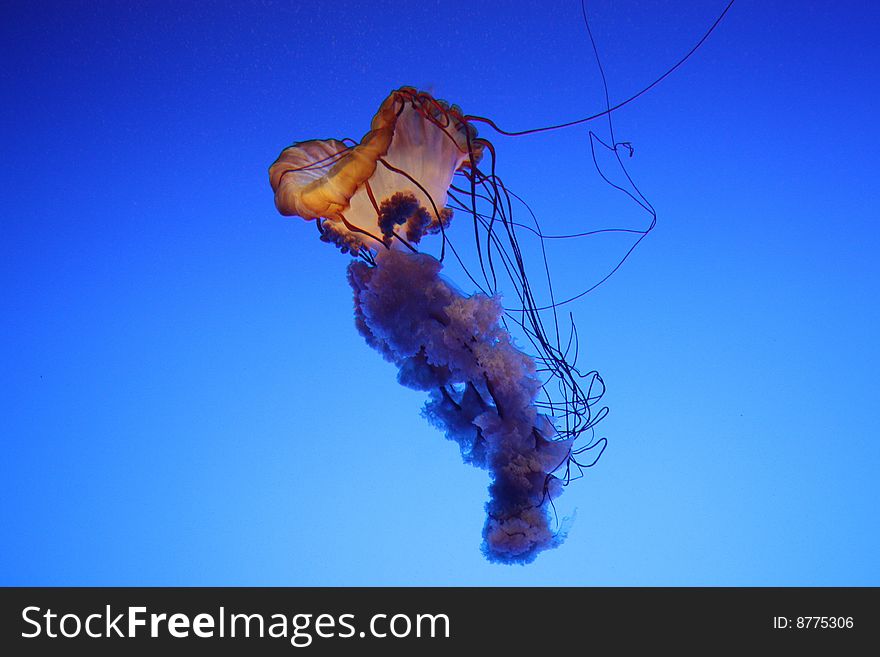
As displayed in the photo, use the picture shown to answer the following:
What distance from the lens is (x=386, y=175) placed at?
9.73ft

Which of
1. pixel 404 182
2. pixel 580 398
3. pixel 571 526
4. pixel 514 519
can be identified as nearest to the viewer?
pixel 514 519

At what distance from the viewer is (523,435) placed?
8.89 ft

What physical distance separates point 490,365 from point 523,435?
339mm

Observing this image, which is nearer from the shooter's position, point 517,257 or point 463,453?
point 463,453

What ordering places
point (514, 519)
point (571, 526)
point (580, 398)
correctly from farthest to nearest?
1. point (580, 398)
2. point (571, 526)
3. point (514, 519)

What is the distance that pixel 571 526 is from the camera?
2803 mm

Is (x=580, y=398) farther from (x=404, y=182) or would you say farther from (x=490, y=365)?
(x=404, y=182)

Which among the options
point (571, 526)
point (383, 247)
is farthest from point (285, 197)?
point (571, 526)

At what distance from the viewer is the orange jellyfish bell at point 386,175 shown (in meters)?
2.77

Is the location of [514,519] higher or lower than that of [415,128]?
lower

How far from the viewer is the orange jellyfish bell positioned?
2.77 m
